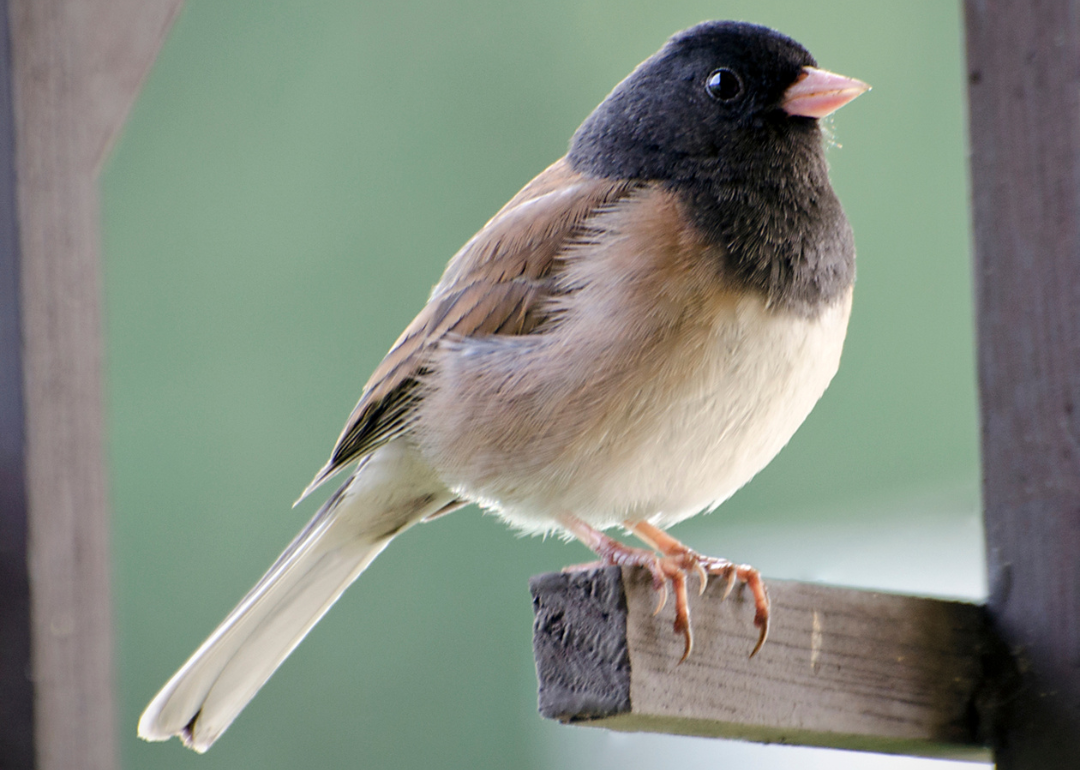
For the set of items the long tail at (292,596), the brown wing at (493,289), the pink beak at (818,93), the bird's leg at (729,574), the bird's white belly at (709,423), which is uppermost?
the pink beak at (818,93)

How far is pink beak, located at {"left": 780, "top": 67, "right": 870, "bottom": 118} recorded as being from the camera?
4.51ft

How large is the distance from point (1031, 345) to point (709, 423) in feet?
1.15

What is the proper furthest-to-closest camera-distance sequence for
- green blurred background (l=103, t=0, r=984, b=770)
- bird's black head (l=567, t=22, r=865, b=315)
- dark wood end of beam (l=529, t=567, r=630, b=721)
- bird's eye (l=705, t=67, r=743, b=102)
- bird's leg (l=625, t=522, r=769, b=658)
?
green blurred background (l=103, t=0, r=984, b=770) < bird's eye (l=705, t=67, r=743, b=102) < bird's black head (l=567, t=22, r=865, b=315) < bird's leg (l=625, t=522, r=769, b=658) < dark wood end of beam (l=529, t=567, r=630, b=721)

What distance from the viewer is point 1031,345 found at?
3.79 ft

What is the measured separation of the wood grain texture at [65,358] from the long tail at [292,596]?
0.14 meters

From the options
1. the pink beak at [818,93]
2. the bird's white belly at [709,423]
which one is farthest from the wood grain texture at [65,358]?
the pink beak at [818,93]

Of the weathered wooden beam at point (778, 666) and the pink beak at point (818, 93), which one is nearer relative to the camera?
the weathered wooden beam at point (778, 666)

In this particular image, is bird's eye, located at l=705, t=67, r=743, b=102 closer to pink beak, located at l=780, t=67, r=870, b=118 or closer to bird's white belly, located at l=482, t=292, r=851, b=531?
pink beak, located at l=780, t=67, r=870, b=118

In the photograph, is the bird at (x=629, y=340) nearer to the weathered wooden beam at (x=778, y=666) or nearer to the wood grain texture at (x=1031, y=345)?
the weathered wooden beam at (x=778, y=666)

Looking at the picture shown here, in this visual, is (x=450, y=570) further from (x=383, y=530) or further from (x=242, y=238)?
(x=383, y=530)

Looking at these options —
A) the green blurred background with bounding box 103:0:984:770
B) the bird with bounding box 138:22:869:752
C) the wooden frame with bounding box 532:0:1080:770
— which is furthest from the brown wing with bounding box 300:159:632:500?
the green blurred background with bounding box 103:0:984:770

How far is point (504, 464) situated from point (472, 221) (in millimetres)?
2167

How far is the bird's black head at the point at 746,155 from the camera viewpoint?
52.8 inches

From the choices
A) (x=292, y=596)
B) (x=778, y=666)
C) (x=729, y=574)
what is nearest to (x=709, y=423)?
(x=729, y=574)
